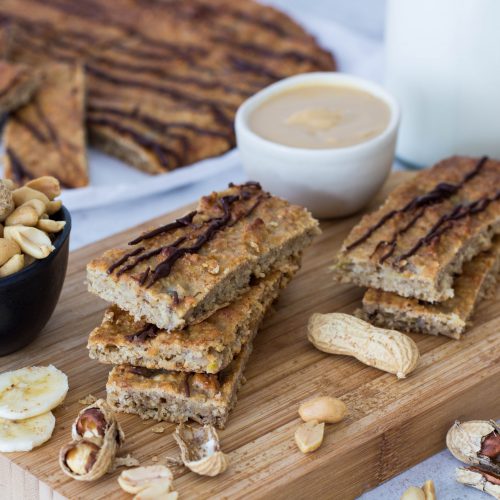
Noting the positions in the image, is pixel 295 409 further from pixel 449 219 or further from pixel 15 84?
pixel 15 84

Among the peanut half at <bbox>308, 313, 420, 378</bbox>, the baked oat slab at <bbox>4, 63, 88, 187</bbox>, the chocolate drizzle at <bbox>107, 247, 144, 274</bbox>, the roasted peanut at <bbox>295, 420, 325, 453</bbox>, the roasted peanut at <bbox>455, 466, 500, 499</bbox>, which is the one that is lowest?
the baked oat slab at <bbox>4, 63, 88, 187</bbox>

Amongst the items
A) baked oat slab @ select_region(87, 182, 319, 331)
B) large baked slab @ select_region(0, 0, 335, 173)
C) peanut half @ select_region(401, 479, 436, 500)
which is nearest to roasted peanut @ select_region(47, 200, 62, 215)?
baked oat slab @ select_region(87, 182, 319, 331)

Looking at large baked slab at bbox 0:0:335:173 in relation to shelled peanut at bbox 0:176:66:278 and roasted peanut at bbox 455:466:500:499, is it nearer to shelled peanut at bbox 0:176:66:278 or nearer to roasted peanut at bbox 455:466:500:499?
shelled peanut at bbox 0:176:66:278

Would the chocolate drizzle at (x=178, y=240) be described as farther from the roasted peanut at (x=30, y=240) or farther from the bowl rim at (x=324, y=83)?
the bowl rim at (x=324, y=83)

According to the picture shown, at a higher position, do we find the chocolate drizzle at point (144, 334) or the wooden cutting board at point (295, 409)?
the chocolate drizzle at point (144, 334)

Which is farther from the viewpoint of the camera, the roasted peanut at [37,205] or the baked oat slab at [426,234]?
the baked oat slab at [426,234]

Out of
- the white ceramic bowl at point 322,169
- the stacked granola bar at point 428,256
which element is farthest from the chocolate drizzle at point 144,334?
the white ceramic bowl at point 322,169

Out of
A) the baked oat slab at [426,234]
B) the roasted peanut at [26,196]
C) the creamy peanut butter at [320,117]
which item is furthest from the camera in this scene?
the creamy peanut butter at [320,117]
